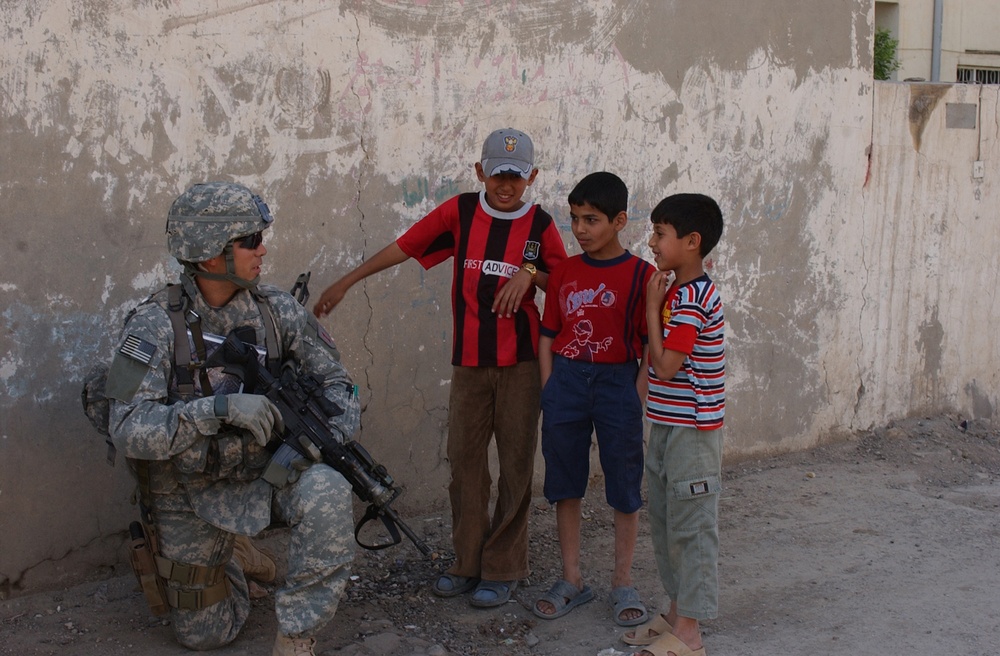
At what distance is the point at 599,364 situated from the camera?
3.73m

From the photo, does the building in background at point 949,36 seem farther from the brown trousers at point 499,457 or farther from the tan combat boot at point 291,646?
the tan combat boot at point 291,646

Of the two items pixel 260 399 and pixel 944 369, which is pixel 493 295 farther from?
pixel 944 369

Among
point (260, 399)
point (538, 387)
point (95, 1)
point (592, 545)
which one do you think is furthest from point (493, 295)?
point (95, 1)

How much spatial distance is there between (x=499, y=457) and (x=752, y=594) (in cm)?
119

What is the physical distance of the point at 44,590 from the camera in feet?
12.6

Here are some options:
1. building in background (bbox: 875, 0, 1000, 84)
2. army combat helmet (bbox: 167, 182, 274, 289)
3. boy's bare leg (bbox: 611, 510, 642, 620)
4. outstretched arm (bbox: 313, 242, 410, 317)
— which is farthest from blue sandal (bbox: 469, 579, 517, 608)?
building in background (bbox: 875, 0, 1000, 84)

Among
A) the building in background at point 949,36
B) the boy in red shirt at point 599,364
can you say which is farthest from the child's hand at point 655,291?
the building in background at point 949,36

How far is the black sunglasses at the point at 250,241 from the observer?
11.2ft

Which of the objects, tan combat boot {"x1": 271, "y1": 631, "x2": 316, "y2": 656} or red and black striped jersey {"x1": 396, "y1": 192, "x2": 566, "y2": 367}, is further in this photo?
red and black striped jersey {"x1": 396, "y1": 192, "x2": 566, "y2": 367}

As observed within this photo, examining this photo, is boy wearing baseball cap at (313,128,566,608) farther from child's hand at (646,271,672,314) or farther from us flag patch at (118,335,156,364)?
us flag patch at (118,335,156,364)

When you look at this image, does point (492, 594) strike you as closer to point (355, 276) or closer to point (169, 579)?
point (169, 579)

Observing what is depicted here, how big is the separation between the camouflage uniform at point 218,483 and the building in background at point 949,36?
17015 millimetres

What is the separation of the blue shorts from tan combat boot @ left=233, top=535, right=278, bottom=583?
1.17m

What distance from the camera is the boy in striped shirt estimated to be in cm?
340
